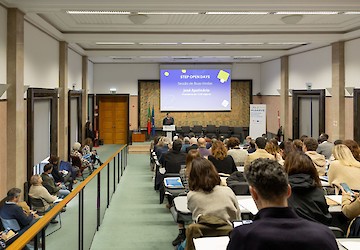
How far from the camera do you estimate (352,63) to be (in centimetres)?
1162

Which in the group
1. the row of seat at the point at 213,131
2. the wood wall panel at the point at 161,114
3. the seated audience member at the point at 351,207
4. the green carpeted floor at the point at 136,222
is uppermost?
the wood wall panel at the point at 161,114

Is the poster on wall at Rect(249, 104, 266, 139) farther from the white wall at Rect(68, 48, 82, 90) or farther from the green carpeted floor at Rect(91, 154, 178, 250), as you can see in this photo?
the green carpeted floor at Rect(91, 154, 178, 250)

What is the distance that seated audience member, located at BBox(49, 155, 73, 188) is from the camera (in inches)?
335

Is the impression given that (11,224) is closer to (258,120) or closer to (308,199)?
(308,199)

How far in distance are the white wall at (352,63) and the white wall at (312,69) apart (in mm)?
1055

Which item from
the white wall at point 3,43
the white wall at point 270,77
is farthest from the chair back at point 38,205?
the white wall at point 270,77

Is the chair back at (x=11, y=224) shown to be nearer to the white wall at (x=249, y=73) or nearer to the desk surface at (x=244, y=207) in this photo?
the desk surface at (x=244, y=207)

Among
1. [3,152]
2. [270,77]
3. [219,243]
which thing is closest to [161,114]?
[270,77]

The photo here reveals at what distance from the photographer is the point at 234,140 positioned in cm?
889

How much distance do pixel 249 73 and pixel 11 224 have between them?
16.6 meters

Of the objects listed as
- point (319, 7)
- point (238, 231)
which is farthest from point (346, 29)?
point (238, 231)

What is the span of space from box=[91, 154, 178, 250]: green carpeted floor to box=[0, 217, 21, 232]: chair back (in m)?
1.03

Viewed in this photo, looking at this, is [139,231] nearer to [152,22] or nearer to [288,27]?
[152,22]

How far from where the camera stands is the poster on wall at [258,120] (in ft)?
55.9
